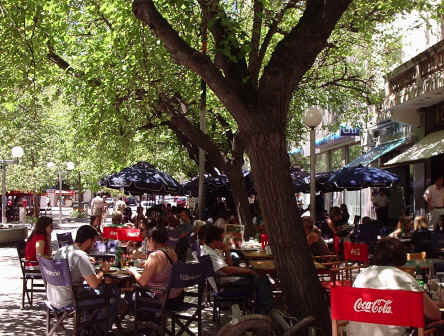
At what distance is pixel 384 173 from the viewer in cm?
1914

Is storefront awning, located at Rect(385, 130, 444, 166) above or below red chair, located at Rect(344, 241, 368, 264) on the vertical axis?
above

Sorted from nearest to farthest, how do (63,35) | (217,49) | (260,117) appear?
(260,117) < (217,49) < (63,35)

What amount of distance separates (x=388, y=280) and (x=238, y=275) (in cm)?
326

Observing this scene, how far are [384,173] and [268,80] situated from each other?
12995 millimetres

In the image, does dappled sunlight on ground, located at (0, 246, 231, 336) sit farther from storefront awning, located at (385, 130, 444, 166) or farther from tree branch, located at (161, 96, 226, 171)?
storefront awning, located at (385, 130, 444, 166)

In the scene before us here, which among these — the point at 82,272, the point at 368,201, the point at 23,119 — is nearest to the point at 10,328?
the point at 82,272

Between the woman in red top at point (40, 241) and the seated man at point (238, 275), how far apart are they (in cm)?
253

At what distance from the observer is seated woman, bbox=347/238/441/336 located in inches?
196

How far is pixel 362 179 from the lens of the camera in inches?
727

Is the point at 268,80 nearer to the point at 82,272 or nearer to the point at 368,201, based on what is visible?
the point at 82,272

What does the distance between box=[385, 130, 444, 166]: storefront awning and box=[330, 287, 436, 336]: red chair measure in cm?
1294

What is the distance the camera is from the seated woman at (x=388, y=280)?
4.98 meters

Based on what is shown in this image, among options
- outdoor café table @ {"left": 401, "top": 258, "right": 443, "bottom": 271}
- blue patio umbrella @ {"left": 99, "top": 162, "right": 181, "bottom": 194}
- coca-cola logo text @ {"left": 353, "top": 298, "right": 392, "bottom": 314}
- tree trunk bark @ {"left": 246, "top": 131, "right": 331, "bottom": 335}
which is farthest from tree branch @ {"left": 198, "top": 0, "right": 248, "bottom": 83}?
blue patio umbrella @ {"left": 99, "top": 162, "right": 181, "bottom": 194}

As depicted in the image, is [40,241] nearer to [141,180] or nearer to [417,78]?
[141,180]
